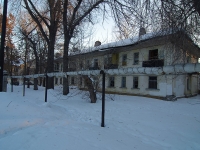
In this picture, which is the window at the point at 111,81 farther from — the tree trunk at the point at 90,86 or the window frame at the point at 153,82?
the tree trunk at the point at 90,86

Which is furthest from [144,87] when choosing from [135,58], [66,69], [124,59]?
[66,69]

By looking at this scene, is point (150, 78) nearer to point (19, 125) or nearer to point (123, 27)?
point (123, 27)

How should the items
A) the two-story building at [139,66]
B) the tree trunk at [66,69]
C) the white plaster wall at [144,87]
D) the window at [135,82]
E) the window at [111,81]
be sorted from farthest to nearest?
the window at [111,81], the window at [135,82], the white plaster wall at [144,87], the tree trunk at [66,69], the two-story building at [139,66]

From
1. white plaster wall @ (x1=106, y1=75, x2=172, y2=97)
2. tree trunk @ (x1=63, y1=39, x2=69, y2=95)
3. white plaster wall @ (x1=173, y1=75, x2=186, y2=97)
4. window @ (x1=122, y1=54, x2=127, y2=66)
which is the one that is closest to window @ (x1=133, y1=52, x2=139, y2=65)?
window @ (x1=122, y1=54, x2=127, y2=66)

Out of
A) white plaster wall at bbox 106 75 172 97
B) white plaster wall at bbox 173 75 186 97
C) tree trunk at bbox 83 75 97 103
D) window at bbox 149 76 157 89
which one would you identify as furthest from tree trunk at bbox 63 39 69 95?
white plaster wall at bbox 173 75 186 97

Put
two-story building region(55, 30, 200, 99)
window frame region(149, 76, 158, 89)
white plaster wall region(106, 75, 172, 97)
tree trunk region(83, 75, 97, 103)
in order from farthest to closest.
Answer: window frame region(149, 76, 158, 89)
white plaster wall region(106, 75, 172, 97)
two-story building region(55, 30, 200, 99)
tree trunk region(83, 75, 97, 103)

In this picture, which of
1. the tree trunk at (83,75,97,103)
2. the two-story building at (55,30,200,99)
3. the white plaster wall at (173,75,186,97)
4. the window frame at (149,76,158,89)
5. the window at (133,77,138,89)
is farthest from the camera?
the window at (133,77,138,89)

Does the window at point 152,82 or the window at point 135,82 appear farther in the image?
the window at point 135,82

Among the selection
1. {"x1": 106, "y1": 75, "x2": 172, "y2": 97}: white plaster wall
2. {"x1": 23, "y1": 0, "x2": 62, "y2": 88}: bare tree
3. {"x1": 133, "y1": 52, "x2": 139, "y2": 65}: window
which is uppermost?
{"x1": 23, "y1": 0, "x2": 62, "y2": 88}: bare tree

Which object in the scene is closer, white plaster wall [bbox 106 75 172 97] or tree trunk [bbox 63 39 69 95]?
tree trunk [bbox 63 39 69 95]

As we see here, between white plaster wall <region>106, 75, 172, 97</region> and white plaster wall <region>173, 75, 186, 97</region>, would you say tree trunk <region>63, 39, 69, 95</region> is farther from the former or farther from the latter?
white plaster wall <region>173, 75, 186, 97</region>

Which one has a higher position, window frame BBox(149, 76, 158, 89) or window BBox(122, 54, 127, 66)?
window BBox(122, 54, 127, 66)

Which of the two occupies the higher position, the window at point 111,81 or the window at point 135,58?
the window at point 135,58

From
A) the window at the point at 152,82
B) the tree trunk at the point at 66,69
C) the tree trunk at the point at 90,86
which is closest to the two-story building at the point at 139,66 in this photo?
the window at the point at 152,82
